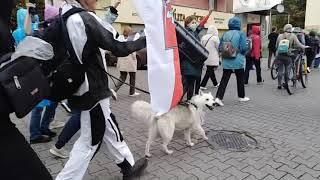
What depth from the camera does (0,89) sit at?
5.32ft

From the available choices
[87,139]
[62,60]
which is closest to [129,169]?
[87,139]

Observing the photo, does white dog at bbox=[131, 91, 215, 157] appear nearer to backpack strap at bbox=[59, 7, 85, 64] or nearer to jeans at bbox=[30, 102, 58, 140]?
jeans at bbox=[30, 102, 58, 140]

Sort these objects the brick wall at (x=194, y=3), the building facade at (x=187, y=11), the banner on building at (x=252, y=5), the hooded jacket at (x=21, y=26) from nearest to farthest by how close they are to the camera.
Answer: the hooded jacket at (x=21, y=26)
the building facade at (x=187, y=11)
the brick wall at (x=194, y=3)
the banner on building at (x=252, y=5)

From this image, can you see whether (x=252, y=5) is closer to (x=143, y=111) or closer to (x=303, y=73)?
(x=303, y=73)

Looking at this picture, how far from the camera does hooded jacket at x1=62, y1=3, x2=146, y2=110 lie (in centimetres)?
285

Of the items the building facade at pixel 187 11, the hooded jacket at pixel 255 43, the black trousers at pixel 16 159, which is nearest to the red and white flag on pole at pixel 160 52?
the black trousers at pixel 16 159

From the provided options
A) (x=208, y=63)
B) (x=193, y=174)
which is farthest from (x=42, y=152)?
(x=208, y=63)

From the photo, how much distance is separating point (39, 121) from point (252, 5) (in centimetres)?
3032

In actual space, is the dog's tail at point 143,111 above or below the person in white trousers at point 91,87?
below

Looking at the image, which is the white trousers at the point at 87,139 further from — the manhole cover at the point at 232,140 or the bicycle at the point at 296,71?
the bicycle at the point at 296,71

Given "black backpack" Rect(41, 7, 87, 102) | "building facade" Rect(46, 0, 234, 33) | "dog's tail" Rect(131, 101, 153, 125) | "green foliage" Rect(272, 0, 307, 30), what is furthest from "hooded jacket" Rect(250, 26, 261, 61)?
"green foliage" Rect(272, 0, 307, 30)

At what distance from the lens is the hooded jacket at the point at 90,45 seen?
2.85m

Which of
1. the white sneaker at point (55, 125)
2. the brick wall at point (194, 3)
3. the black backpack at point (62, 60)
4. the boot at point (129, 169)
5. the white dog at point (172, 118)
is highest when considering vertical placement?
the brick wall at point (194, 3)

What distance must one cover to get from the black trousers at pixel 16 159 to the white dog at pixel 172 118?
2.61 metres
